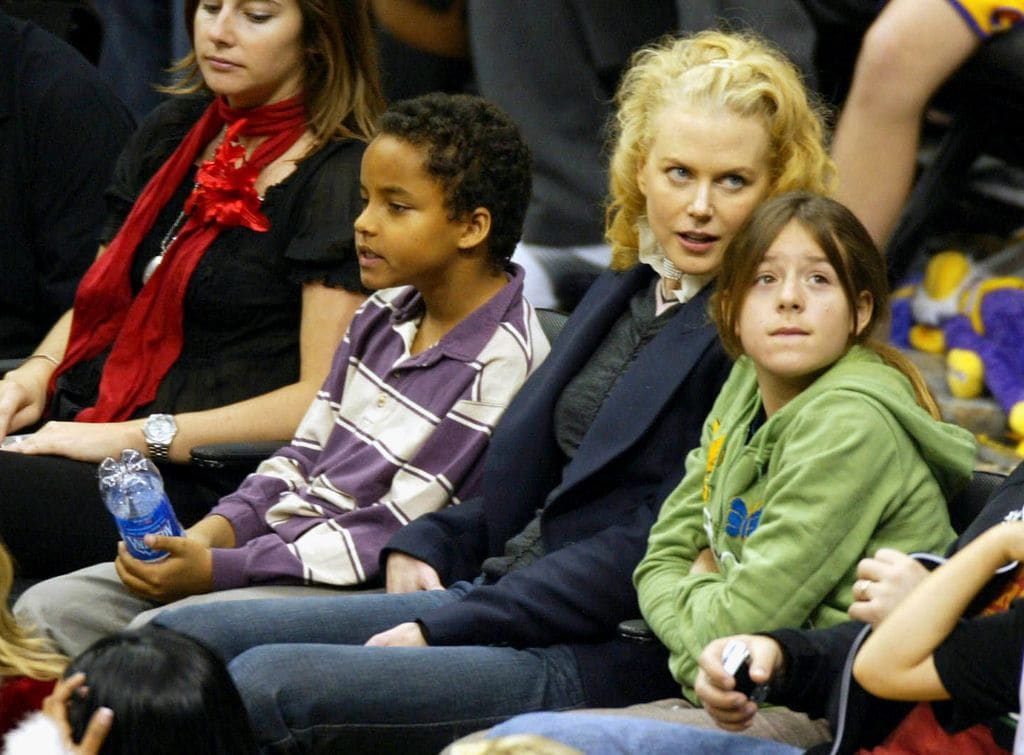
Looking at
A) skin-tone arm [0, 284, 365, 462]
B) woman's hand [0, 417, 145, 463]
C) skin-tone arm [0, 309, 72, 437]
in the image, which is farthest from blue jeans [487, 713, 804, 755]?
skin-tone arm [0, 309, 72, 437]

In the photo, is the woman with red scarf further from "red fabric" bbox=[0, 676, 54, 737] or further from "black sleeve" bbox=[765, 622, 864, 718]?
"black sleeve" bbox=[765, 622, 864, 718]

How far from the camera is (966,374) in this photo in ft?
12.7

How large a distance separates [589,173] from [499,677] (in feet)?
6.74

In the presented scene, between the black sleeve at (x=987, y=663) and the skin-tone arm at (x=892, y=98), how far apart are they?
5.27ft

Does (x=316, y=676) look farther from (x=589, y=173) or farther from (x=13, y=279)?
(x=589, y=173)

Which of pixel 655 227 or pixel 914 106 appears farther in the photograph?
pixel 914 106

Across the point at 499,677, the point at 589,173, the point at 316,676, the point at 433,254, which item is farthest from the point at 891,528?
the point at 589,173

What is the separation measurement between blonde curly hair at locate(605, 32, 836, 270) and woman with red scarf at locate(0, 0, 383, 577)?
68 cm

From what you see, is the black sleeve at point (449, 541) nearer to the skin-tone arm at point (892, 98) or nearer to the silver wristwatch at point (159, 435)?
the silver wristwatch at point (159, 435)

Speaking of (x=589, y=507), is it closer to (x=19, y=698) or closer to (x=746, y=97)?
(x=746, y=97)

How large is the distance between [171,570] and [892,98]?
1.61m

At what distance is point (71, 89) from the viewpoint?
158 inches

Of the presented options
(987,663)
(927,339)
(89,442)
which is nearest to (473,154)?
(89,442)

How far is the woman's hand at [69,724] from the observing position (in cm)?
203
